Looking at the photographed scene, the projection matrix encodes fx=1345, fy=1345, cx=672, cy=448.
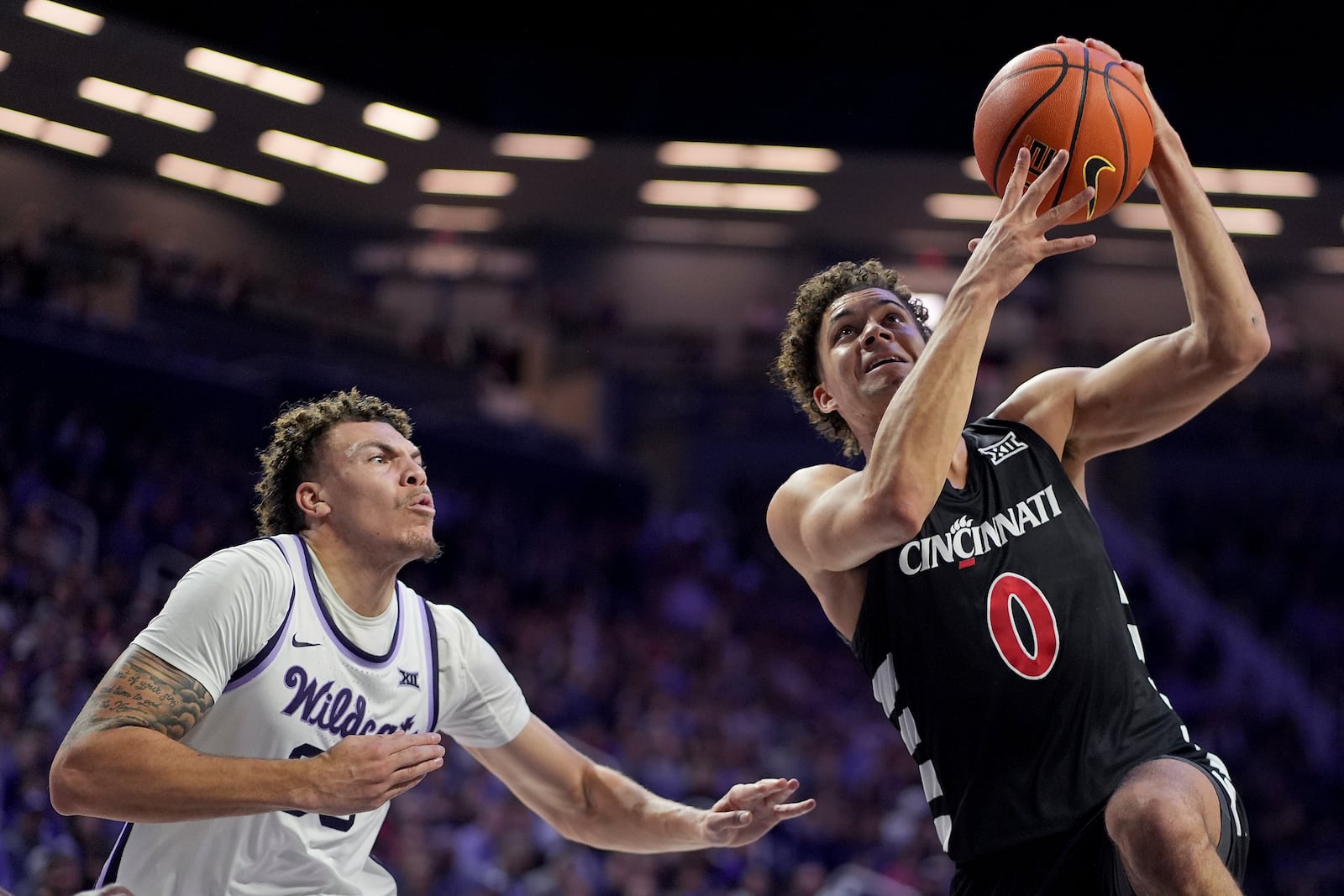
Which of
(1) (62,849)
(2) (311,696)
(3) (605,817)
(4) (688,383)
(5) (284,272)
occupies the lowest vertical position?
(1) (62,849)

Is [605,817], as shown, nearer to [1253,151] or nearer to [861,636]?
[861,636]

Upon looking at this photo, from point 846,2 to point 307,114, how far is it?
7.16m

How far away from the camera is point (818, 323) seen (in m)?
4.14

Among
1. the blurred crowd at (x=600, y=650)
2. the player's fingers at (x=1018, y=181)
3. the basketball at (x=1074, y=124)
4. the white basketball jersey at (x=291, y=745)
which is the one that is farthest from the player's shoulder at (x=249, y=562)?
the blurred crowd at (x=600, y=650)

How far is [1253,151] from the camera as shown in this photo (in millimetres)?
17078

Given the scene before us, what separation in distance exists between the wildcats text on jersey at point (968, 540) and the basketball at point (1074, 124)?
0.77 meters

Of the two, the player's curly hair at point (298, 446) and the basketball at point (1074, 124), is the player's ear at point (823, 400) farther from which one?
the player's curly hair at point (298, 446)

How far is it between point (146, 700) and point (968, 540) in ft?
6.69

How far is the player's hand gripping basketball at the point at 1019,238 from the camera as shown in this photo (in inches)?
122

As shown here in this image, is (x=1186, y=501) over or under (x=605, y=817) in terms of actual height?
over

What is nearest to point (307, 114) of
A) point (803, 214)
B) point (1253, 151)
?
point (803, 214)

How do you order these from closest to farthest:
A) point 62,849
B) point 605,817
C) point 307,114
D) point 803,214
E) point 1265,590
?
point 605,817
point 62,849
point 1265,590
point 307,114
point 803,214

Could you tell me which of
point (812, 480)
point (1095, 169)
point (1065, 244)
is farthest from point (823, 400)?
point (1065, 244)

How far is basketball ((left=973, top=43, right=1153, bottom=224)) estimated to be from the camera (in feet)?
11.5
